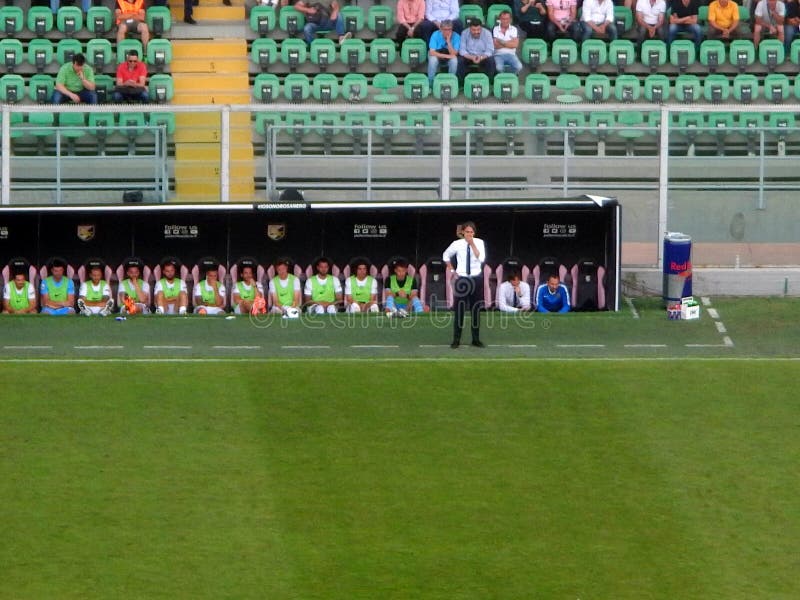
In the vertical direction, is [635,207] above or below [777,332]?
above

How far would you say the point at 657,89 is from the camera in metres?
28.2

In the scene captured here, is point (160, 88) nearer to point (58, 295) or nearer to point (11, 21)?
point (11, 21)

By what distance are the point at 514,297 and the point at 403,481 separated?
8232mm

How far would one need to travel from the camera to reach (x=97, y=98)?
2775 cm

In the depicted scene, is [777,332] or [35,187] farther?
[35,187]

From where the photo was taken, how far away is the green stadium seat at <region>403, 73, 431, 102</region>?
27.9m

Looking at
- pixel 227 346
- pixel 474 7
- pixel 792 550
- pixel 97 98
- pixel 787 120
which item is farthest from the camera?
pixel 474 7

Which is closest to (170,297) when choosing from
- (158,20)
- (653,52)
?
(158,20)

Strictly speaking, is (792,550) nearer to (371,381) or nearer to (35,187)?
(371,381)

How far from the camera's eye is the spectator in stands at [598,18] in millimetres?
29469

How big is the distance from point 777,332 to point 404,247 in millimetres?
5203

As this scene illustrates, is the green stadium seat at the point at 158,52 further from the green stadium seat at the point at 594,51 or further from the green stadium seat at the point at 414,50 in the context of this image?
the green stadium seat at the point at 594,51

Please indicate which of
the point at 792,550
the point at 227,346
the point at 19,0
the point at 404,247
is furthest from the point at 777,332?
the point at 19,0

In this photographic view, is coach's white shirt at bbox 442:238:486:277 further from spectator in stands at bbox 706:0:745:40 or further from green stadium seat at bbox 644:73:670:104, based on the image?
spectator in stands at bbox 706:0:745:40
